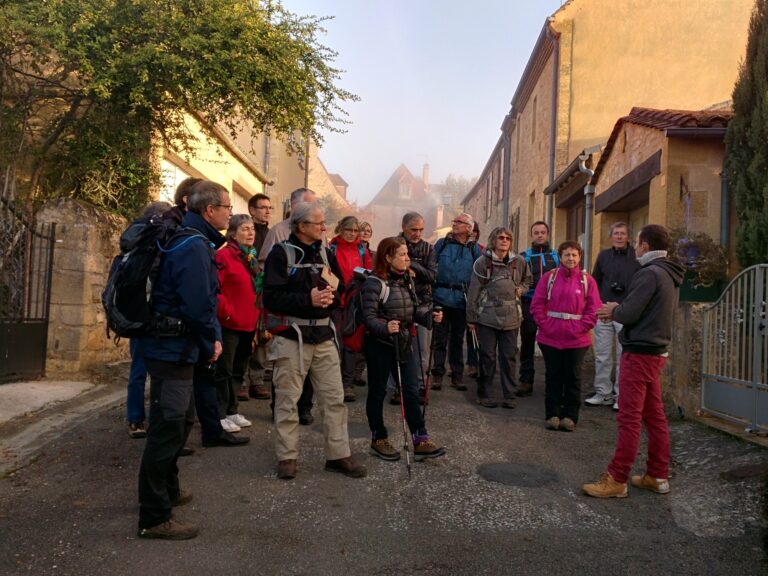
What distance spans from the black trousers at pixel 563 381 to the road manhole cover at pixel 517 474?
4.24 feet

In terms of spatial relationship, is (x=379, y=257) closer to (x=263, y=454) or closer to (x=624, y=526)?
(x=263, y=454)

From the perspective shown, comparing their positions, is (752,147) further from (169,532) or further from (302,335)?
Result: (169,532)

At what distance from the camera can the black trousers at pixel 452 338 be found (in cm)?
725

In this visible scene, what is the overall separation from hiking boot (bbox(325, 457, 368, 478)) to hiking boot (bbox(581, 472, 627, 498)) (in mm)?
1473

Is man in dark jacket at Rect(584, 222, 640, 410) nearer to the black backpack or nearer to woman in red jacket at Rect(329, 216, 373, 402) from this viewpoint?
woman in red jacket at Rect(329, 216, 373, 402)

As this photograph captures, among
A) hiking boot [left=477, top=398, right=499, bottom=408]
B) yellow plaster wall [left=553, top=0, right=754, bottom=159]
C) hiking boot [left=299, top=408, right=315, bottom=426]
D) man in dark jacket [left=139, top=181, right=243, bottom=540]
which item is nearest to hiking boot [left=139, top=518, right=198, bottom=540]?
man in dark jacket [left=139, top=181, right=243, bottom=540]

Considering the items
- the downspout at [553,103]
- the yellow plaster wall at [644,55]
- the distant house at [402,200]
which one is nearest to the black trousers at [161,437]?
the downspout at [553,103]

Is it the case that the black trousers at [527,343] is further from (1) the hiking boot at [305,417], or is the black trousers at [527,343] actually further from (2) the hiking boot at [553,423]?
(1) the hiking boot at [305,417]

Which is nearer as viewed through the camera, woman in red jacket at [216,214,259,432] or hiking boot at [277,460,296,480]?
hiking boot at [277,460,296,480]

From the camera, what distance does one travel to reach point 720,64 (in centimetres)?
1502

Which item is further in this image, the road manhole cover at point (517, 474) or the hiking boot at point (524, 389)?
the hiking boot at point (524, 389)

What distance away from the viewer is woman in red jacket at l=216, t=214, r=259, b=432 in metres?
5.33

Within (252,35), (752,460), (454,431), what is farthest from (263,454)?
(252,35)

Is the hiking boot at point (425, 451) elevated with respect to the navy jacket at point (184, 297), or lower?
lower
